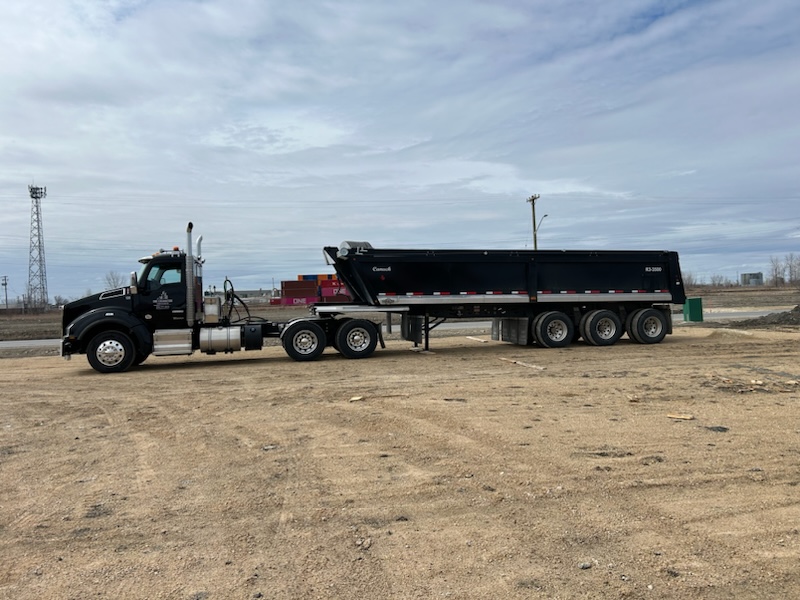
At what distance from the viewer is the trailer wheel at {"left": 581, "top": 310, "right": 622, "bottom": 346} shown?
658 inches

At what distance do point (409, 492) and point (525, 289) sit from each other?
1201 cm

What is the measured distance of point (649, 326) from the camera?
56.8 ft

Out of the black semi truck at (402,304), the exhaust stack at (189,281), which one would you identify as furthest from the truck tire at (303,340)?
the exhaust stack at (189,281)

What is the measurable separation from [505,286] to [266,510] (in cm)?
1235

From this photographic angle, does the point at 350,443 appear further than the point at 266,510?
Yes

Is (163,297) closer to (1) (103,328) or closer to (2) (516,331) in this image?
(1) (103,328)

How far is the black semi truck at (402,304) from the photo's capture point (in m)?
13.6

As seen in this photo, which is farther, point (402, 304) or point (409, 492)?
point (402, 304)

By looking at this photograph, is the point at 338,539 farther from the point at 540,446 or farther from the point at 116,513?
the point at 540,446

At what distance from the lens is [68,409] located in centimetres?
895

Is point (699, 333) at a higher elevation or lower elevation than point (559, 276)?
lower

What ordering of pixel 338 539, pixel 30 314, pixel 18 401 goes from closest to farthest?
pixel 338 539 → pixel 18 401 → pixel 30 314

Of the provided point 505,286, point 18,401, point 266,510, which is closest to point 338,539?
point 266,510

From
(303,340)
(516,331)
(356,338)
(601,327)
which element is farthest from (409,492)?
(601,327)
